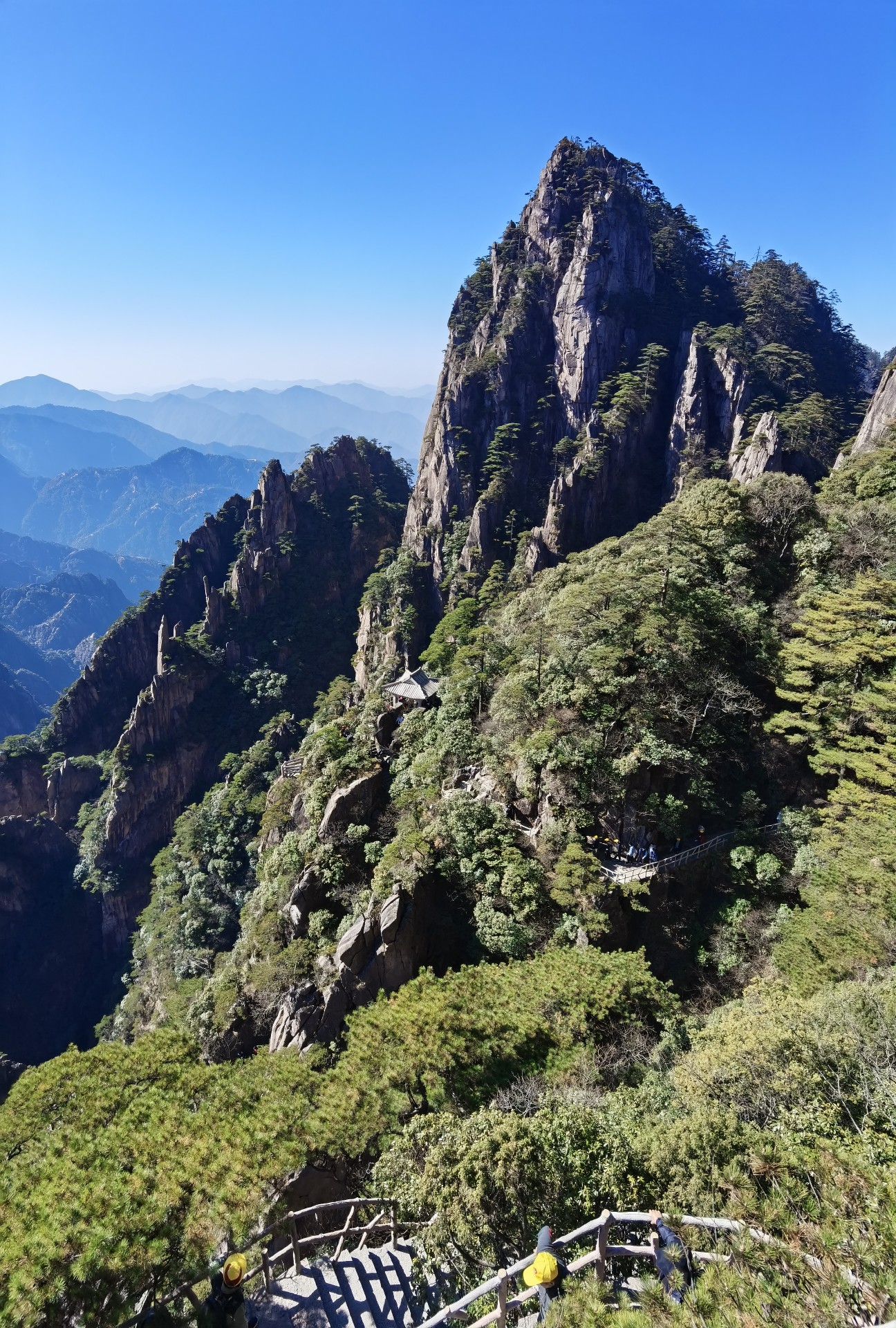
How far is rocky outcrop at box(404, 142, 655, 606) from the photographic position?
212 feet

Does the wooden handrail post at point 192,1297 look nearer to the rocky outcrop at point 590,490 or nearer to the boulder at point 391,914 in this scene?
the boulder at point 391,914

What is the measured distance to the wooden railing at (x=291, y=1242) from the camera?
26.1 ft

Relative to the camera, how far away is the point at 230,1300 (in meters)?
7.63

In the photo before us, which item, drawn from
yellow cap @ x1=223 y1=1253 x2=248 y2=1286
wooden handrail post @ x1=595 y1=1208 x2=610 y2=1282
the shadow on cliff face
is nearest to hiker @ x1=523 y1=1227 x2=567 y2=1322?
wooden handrail post @ x1=595 y1=1208 x2=610 y2=1282

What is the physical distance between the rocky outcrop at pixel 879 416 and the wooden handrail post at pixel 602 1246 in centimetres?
4743

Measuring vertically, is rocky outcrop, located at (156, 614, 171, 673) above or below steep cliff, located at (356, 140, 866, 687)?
below

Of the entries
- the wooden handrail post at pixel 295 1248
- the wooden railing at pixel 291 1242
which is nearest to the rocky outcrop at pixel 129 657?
the wooden railing at pixel 291 1242

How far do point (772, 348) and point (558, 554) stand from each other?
31906 mm

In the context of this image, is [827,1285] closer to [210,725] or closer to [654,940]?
[654,940]

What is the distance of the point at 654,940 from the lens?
18.6 m

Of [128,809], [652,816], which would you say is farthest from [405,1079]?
[128,809]

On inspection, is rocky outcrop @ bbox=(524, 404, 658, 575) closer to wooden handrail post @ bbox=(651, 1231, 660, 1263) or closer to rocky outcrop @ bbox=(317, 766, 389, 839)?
rocky outcrop @ bbox=(317, 766, 389, 839)

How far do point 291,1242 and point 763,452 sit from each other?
52729 mm

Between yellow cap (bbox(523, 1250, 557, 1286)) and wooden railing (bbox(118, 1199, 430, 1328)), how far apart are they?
132 inches
